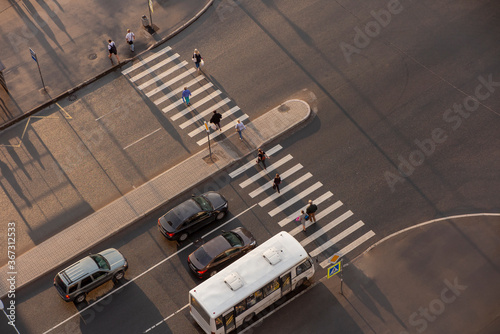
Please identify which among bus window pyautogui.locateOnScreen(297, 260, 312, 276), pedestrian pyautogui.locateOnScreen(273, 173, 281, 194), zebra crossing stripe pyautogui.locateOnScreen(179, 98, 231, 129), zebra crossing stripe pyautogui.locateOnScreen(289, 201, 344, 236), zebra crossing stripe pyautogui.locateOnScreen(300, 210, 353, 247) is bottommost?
bus window pyautogui.locateOnScreen(297, 260, 312, 276)

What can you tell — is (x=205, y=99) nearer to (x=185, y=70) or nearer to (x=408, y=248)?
(x=185, y=70)

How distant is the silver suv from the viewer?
36.9 metres

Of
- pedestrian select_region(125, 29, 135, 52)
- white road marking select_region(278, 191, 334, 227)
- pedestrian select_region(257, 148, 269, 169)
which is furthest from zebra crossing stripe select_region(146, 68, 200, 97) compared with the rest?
white road marking select_region(278, 191, 334, 227)

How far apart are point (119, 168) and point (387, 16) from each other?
2303 cm

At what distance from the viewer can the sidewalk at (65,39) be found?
48.5 m

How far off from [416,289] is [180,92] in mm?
20613

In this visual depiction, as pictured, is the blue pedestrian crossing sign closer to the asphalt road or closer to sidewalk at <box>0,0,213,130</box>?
the asphalt road

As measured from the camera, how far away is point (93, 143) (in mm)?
45281

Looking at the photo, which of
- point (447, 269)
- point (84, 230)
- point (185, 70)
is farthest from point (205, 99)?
point (447, 269)

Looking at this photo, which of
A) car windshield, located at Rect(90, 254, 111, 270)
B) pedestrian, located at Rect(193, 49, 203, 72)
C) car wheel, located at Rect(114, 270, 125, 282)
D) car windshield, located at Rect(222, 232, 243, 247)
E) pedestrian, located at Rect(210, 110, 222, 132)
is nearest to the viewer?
car windshield, located at Rect(90, 254, 111, 270)

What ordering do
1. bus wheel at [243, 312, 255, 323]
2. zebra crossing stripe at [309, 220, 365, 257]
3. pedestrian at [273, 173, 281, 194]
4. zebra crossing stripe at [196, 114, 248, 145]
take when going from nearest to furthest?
bus wheel at [243, 312, 255, 323], zebra crossing stripe at [309, 220, 365, 257], pedestrian at [273, 173, 281, 194], zebra crossing stripe at [196, 114, 248, 145]

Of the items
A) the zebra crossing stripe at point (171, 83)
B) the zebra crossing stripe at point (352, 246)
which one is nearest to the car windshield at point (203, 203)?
the zebra crossing stripe at point (352, 246)

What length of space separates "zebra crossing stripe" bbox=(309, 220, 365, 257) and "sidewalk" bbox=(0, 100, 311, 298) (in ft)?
26.5

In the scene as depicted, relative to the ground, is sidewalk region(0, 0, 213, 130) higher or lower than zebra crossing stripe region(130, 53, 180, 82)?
higher
